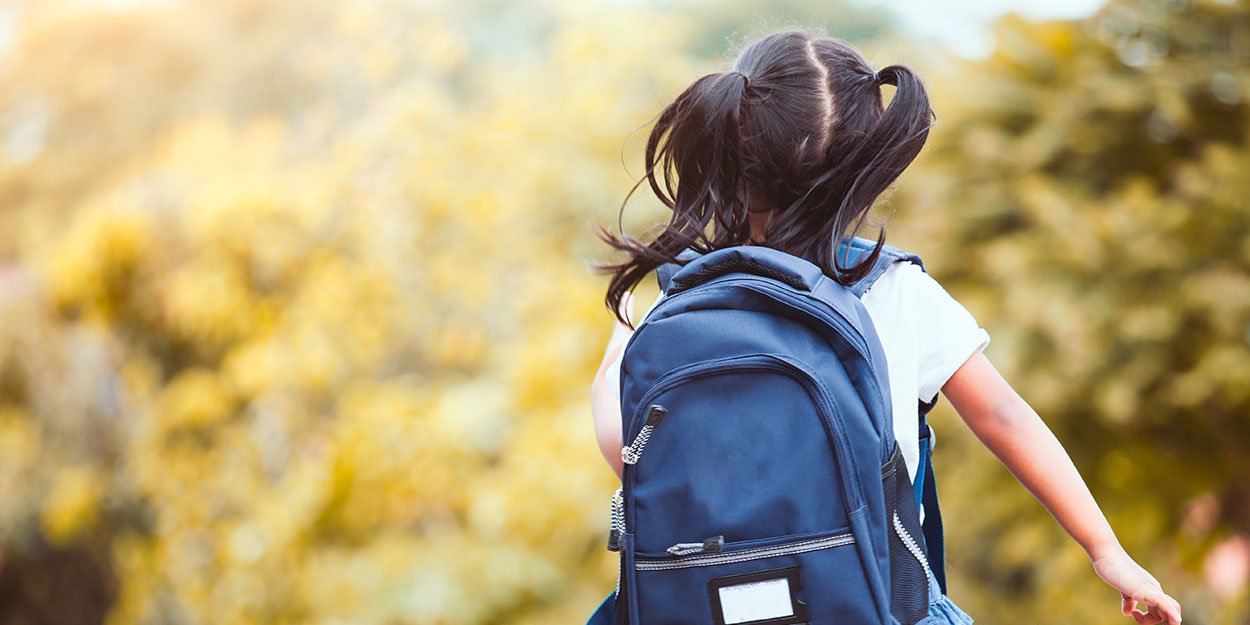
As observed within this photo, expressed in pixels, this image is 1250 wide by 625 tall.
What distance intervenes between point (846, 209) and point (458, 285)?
290 cm

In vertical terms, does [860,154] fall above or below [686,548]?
above

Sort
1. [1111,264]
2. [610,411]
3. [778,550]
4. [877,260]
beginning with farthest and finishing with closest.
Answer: [1111,264] < [610,411] < [877,260] < [778,550]

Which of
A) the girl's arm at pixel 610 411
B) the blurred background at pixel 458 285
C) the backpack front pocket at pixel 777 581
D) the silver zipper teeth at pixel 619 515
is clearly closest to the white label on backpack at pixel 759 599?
the backpack front pocket at pixel 777 581

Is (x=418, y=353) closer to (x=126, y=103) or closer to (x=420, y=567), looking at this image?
(x=420, y=567)

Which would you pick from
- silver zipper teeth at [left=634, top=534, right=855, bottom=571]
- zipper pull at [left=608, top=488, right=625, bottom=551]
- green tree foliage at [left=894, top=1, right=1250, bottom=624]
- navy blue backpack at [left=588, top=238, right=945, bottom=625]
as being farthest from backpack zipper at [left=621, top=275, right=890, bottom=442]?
green tree foliage at [left=894, top=1, right=1250, bottom=624]

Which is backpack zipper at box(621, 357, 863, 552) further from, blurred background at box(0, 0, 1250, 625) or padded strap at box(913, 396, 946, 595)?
blurred background at box(0, 0, 1250, 625)

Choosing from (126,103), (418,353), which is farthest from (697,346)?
(126,103)

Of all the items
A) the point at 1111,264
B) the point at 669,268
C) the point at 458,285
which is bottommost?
the point at 669,268

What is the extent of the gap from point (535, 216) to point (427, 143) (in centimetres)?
61

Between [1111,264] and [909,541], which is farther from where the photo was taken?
[1111,264]

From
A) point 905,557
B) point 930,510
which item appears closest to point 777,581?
point 905,557

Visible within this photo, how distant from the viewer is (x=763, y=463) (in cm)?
89

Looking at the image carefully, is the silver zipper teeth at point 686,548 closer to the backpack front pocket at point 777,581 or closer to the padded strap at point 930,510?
the backpack front pocket at point 777,581

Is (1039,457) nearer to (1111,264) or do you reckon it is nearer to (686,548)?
(686,548)
